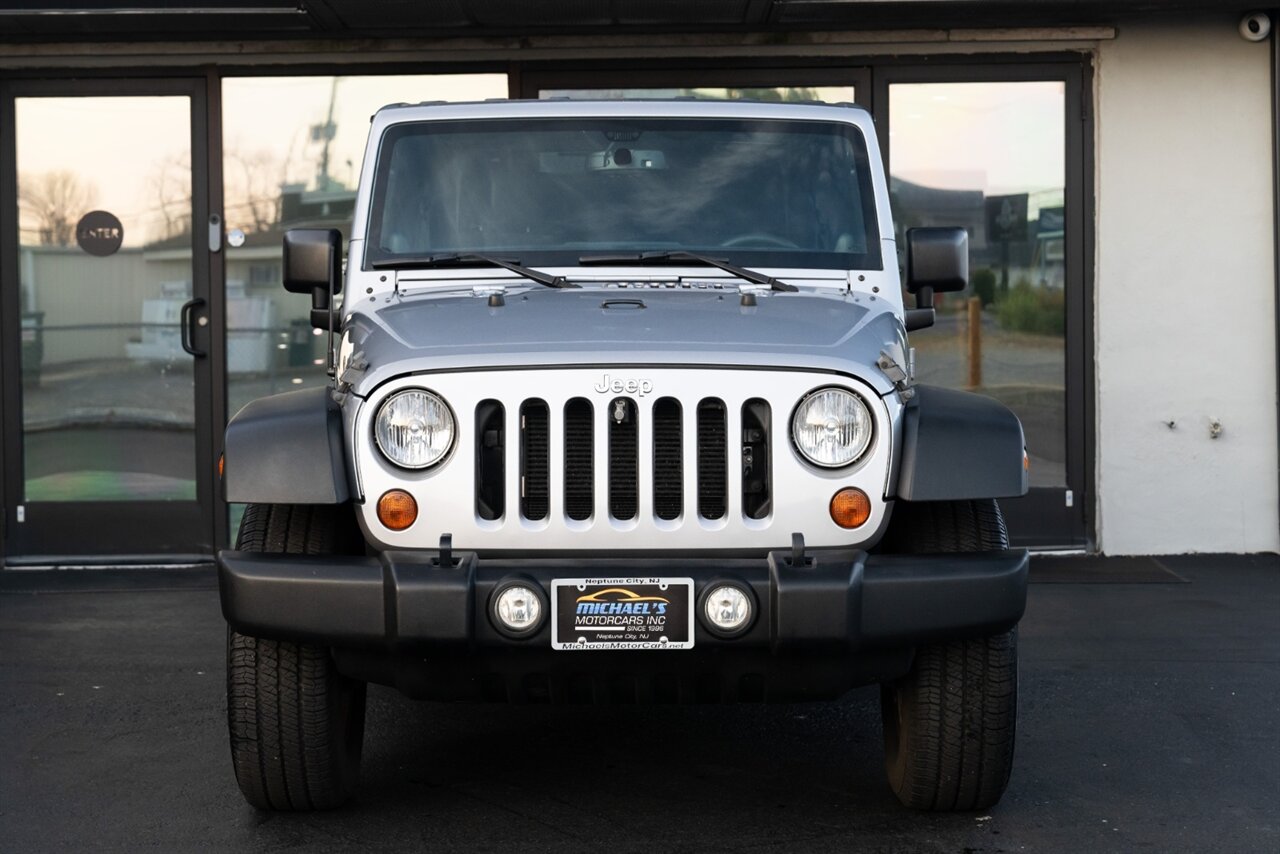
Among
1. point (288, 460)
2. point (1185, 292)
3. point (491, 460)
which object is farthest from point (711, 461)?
point (1185, 292)

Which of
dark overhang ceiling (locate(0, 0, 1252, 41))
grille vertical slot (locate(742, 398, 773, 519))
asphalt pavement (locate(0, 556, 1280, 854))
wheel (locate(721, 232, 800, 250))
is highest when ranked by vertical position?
dark overhang ceiling (locate(0, 0, 1252, 41))

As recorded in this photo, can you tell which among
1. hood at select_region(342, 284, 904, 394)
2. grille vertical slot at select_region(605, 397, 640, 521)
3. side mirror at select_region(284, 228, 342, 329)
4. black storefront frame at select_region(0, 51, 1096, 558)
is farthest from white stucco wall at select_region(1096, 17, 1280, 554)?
grille vertical slot at select_region(605, 397, 640, 521)

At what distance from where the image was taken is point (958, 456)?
4.02 metres

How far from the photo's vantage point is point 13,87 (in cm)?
917

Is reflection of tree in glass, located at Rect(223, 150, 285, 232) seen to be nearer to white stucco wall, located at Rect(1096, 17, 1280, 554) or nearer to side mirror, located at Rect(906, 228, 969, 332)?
white stucco wall, located at Rect(1096, 17, 1280, 554)

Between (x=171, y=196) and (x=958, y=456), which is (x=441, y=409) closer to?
(x=958, y=456)

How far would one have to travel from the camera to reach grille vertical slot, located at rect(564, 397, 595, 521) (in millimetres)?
3988

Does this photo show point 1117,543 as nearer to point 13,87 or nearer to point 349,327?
point 349,327

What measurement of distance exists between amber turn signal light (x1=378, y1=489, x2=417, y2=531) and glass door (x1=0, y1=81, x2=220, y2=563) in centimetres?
554

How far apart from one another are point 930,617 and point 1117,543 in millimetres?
5659

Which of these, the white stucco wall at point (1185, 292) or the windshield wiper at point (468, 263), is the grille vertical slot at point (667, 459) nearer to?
the windshield wiper at point (468, 263)

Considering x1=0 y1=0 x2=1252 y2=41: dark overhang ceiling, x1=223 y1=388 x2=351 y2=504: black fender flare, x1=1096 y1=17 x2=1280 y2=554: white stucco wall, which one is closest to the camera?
x1=223 y1=388 x2=351 y2=504: black fender flare

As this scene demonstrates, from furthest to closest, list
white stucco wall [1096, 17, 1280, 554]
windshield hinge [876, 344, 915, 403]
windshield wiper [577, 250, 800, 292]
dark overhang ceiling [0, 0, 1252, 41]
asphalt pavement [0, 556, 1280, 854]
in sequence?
white stucco wall [1096, 17, 1280, 554] → dark overhang ceiling [0, 0, 1252, 41] → windshield wiper [577, 250, 800, 292] → asphalt pavement [0, 556, 1280, 854] → windshield hinge [876, 344, 915, 403]

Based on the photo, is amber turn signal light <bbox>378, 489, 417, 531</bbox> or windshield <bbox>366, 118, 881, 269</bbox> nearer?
amber turn signal light <bbox>378, 489, 417, 531</bbox>
